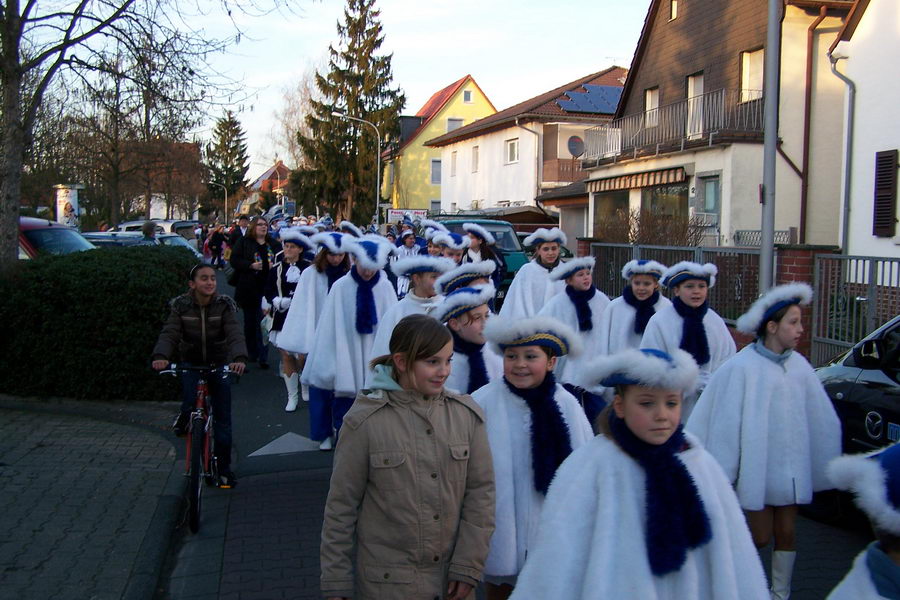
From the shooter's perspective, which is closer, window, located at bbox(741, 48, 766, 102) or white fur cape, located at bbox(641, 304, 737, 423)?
white fur cape, located at bbox(641, 304, 737, 423)

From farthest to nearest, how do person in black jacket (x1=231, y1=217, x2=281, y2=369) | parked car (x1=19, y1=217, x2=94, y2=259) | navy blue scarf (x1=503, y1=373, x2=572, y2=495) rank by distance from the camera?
parked car (x1=19, y1=217, x2=94, y2=259), person in black jacket (x1=231, y1=217, x2=281, y2=369), navy blue scarf (x1=503, y1=373, x2=572, y2=495)

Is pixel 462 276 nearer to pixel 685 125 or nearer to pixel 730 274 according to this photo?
pixel 730 274

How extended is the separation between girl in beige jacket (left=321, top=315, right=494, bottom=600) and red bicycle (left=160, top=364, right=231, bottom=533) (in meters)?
3.07

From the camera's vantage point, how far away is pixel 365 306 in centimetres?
723

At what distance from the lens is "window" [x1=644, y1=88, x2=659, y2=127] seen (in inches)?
1094

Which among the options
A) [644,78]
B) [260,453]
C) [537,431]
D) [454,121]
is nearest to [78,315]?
[260,453]

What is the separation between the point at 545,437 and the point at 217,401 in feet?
12.5

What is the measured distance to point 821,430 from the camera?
4.66 m

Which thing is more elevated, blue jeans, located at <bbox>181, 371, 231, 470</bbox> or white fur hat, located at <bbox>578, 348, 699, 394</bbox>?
white fur hat, located at <bbox>578, 348, 699, 394</bbox>

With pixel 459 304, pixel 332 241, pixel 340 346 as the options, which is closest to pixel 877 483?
pixel 459 304

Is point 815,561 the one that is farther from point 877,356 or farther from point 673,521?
point 673,521

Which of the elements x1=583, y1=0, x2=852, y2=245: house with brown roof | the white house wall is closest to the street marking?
the white house wall

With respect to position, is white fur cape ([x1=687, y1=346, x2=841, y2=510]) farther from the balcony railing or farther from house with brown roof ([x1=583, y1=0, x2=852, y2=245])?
the balcony railing

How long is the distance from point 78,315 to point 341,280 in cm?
380
